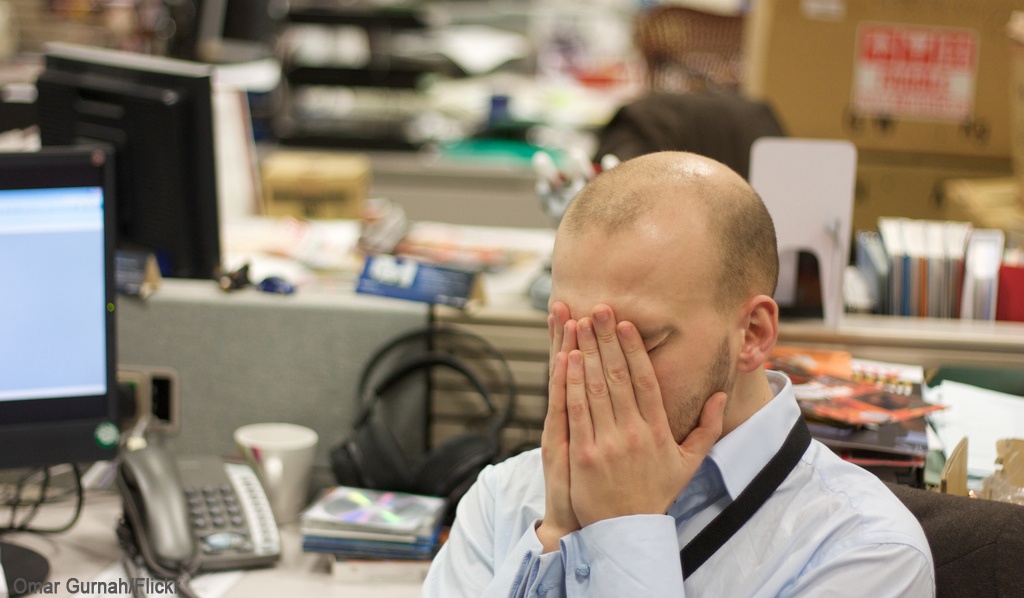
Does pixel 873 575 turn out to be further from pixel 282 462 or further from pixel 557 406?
pixel 282 462

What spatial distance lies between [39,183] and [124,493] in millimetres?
437

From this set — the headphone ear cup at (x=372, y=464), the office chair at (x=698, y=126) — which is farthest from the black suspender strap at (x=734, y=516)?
the office chair at (x=698, y=126)

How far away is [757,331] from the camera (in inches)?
42.3

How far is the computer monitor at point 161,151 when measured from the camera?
1.89 m

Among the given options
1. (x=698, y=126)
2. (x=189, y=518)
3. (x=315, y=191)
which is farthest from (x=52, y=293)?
(x=698, y=126)

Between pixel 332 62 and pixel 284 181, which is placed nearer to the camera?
pixel 284 181

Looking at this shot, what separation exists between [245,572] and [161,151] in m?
0.82

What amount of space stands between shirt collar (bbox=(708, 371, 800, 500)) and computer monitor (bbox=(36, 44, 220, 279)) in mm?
1145

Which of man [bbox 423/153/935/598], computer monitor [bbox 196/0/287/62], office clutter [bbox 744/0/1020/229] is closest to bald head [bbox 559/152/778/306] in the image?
man [bbox 423/153/935/598]

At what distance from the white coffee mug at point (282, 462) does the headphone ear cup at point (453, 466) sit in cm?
19

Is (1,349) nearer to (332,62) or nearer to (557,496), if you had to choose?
(557,496)

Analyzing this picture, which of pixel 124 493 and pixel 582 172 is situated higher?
pixel 582 172

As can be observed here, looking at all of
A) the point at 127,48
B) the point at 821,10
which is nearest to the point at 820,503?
the point at 821,10

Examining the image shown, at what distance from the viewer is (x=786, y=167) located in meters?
1.71
